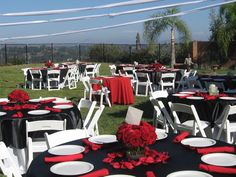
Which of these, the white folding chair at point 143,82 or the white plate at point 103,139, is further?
the white folding chair at point 143,82

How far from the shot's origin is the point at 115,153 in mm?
3170

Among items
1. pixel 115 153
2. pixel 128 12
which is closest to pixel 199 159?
pixel 115 153

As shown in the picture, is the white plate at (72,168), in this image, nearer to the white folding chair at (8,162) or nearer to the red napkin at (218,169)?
the white folding chair at (8,162)

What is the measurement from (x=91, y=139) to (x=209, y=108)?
2.91m

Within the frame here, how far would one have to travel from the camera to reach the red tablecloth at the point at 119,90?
11375 mm

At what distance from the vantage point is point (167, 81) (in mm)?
13297

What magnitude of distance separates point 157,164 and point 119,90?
8.53 m

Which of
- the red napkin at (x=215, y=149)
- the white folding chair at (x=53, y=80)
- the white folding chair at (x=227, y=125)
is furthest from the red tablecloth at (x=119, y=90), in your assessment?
the red napkin at (x=215, y=149)

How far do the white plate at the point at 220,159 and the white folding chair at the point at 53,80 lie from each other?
1246cm

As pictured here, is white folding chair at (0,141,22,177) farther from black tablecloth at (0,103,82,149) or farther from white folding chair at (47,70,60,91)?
white folding chair at (47,70,60,91)

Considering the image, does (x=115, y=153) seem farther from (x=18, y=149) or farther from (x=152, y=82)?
(x=152, y=82)

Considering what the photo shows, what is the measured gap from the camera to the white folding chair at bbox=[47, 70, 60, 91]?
595 inches

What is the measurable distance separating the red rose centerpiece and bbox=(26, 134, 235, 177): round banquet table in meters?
0.15

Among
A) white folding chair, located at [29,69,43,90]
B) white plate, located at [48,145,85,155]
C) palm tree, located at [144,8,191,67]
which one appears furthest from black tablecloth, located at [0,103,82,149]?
palm tree, located at [144,8,191,67]
